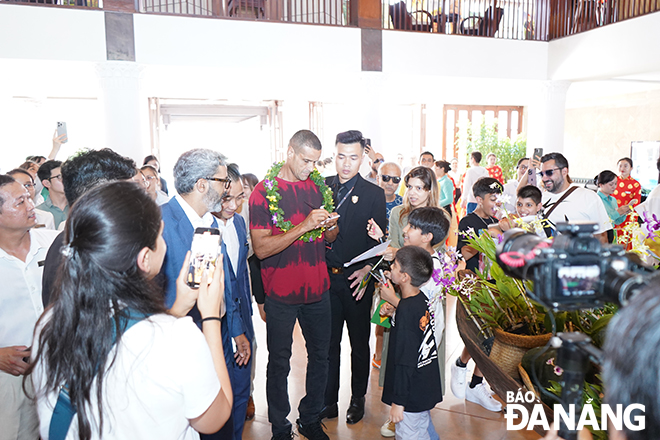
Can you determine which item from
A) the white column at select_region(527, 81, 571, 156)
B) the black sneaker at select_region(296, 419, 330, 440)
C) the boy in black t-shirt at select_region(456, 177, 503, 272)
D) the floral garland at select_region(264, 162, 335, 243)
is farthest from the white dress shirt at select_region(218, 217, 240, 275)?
the white column at select_region(527, 81, 571, 156)

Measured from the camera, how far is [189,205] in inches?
80.0

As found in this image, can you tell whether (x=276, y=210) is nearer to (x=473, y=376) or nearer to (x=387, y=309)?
(x=387, y=309)

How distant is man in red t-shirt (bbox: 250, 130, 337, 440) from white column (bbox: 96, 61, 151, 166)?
6247 millimetres

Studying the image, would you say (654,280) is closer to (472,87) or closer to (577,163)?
(472,87)

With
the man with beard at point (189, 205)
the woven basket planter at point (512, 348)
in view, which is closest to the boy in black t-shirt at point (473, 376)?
the woven basket planter at point (512, 348)

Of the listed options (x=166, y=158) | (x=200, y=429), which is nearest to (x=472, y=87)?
(x=166, y=158)

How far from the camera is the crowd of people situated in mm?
1080

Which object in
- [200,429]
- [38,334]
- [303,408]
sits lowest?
[303,408]

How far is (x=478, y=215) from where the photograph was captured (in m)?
3.55

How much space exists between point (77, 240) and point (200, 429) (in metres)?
0.55

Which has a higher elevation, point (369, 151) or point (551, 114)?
point (551, 114)

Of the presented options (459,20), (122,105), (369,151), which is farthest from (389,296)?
(459,20)

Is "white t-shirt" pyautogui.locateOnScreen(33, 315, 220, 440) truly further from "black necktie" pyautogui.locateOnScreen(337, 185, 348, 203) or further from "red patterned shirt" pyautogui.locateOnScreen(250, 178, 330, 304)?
"black necktie" pyautogui.locateOnScreen(337, 185, 348, 203)

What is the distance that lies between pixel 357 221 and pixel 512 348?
5.07 ft
